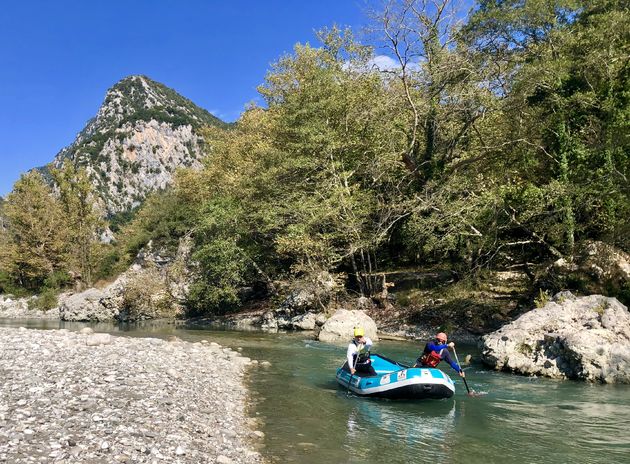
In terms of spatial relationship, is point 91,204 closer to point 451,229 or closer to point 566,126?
point 451,229

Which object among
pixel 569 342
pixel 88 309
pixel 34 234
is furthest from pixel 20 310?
pixel 569 342

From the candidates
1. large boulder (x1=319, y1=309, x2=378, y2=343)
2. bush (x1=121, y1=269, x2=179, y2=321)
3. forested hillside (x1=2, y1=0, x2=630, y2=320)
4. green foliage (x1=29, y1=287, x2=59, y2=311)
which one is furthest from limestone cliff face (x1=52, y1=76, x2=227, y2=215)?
large boulder (x1=319, y1=309, x2=378, y2=343)

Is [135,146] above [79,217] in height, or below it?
above

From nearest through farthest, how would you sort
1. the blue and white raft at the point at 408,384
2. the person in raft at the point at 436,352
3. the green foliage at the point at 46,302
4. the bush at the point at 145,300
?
the blue and white raft at the point at 408,384 < the person in raft at the point at 436,352 < the bush at the point at 145,300 < the green foliage at the point at 46,302

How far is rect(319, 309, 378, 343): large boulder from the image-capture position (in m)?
23.1

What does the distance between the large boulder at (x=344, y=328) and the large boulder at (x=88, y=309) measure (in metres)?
24.3

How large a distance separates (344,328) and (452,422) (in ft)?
43.5

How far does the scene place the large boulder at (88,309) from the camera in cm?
4012

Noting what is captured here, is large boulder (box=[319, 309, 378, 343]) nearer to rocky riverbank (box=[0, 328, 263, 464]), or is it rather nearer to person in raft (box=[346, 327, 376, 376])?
person in raft (box=[346, 327, 376, 376])

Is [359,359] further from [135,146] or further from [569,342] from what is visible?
[135,146]

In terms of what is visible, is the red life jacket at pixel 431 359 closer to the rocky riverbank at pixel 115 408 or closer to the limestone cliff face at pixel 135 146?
the rocky riverbank at pixel 115 408

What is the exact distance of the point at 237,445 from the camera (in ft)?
25.9

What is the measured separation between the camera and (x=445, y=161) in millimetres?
28266

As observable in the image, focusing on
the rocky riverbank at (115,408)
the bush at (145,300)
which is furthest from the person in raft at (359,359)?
the bush at (145,300)
